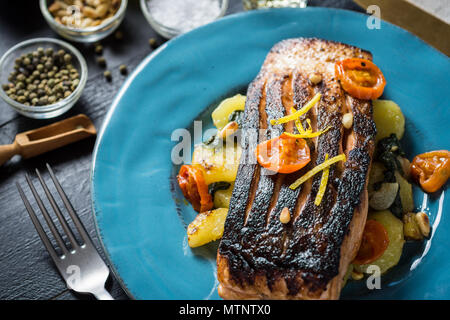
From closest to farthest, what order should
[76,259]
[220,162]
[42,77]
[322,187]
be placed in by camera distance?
[322,187], [76,259], [220,162], [42,77]

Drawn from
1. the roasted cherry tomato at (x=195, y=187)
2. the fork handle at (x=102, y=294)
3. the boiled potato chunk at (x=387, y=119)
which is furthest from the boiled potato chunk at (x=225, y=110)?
the fork handle at (x=102, y=294)

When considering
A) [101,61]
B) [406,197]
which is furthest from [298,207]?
[101,61]

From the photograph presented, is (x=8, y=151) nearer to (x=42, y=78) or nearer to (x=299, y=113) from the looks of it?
(x=42, y=78)

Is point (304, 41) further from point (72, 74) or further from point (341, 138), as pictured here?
point (72, 74)

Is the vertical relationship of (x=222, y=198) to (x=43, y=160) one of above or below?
above

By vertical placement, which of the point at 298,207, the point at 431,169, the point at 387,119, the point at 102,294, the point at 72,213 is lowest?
the point at 102,294

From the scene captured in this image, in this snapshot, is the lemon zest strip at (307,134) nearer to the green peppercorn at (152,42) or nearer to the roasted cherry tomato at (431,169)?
the roasted cherry tomato at (431,169)

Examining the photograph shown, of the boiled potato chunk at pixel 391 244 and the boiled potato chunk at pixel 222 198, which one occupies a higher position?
the boiled potato chunk at pixel 391 244
